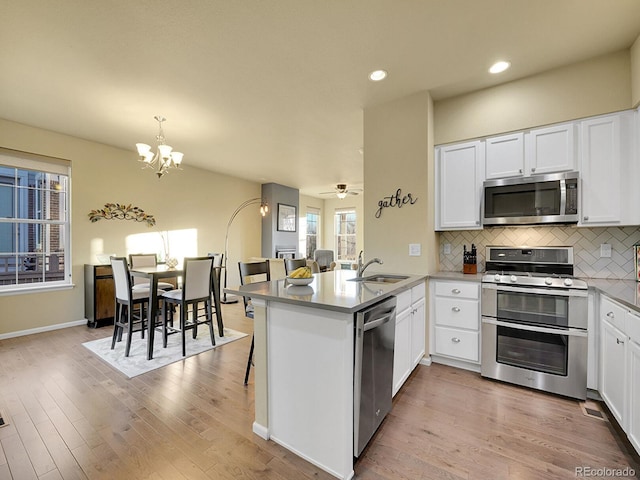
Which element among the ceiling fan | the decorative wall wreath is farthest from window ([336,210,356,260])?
the decorative wall wreath

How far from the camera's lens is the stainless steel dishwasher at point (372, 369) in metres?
1.55

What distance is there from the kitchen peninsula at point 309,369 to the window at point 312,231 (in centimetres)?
726

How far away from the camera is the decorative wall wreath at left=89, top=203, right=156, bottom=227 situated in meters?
4.44

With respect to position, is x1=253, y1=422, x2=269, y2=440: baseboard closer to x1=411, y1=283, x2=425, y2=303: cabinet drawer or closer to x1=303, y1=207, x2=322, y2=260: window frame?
x1=411, y1=283, x2=425, y2=303: cabinet drawer

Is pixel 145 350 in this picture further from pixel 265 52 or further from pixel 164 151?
pixel 265 52

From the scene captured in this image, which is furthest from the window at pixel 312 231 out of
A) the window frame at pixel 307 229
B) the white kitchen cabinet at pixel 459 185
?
the white kitchen cabinet at pixel 459 185

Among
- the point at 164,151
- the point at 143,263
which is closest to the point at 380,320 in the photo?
the point at 164,151

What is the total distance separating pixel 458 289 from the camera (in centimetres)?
274

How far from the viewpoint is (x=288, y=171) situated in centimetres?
620

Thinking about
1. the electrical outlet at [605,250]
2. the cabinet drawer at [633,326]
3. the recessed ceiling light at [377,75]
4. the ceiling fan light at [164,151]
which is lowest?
the cabinet drawer at [633,326]

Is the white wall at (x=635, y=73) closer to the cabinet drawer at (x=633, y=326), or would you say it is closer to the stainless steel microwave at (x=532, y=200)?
the stainless steel microwave at (x=532, y=200)

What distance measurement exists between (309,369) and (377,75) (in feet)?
8.37

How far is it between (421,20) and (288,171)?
4416 millimetres

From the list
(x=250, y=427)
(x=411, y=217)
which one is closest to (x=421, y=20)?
(x=411, y=217)
